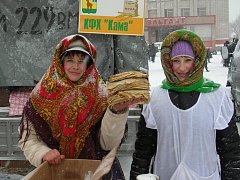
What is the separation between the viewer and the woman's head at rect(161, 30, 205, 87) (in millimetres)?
2393

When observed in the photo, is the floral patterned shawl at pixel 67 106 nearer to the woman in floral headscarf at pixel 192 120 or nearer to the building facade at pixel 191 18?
the woman in floral headscarf at pixel 192 120

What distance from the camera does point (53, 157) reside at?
7.92 feet

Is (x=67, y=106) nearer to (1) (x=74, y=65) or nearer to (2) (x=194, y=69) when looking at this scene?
(1) (x=74, y=65)

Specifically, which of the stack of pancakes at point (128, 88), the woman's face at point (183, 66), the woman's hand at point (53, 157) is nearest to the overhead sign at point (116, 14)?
the woman's face at point (183, 66)

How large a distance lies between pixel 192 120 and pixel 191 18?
54.6 m

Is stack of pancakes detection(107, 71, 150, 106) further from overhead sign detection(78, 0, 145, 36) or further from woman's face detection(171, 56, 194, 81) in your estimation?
overhead sign detection(78, 0, 145, 36)

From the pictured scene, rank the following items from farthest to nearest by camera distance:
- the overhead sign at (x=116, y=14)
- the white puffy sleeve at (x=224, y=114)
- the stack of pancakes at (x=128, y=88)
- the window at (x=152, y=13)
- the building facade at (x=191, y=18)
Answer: the window at (x=152, y=13), the building facade at (x=191, y=18), the overhead sign at (x=116, y=14), the white puffy sleeve at (x=224, y=114), the stack of pancakes at (x=128, y=88)

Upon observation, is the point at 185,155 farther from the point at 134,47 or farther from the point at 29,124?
the point at 134,47

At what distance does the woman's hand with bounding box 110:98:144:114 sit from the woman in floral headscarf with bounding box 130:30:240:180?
294 mm

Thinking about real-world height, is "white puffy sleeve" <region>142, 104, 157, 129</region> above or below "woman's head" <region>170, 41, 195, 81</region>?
below

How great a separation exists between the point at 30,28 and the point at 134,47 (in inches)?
54.7

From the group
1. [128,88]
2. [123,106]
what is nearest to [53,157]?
[123,106]

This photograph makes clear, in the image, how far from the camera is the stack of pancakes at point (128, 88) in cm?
206

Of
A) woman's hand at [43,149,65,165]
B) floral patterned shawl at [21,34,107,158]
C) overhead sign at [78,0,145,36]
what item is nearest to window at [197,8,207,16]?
overhead sign at [78,0,145,36]
